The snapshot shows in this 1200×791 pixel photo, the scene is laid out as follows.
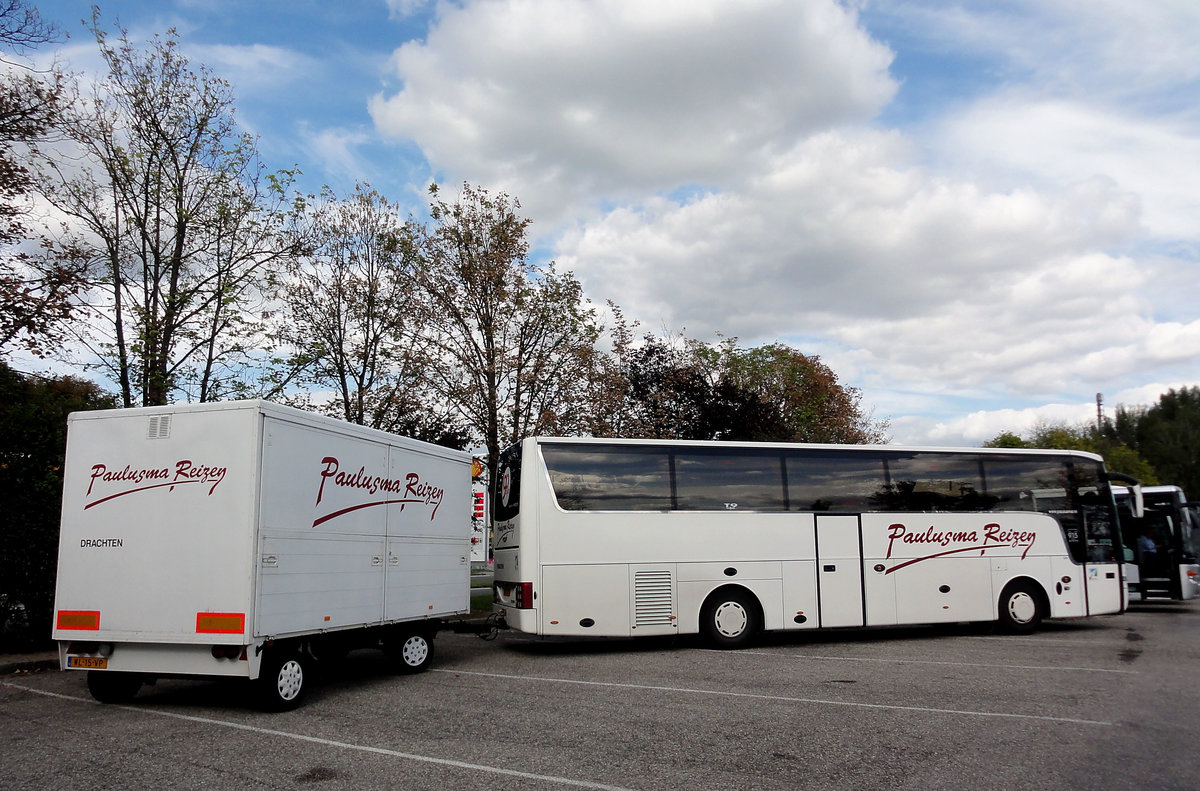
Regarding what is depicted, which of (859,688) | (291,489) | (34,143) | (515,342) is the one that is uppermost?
(34,143)

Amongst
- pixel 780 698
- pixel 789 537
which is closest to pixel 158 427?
pixel 780 698

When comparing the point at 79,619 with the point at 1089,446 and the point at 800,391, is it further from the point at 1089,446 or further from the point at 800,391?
the point at 1089,446

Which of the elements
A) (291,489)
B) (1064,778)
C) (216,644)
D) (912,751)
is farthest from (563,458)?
(1064,778)

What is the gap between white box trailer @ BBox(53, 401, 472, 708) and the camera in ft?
26.1

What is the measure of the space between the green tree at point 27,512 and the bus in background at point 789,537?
6585 millimetres

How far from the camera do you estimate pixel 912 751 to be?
6.57 metres

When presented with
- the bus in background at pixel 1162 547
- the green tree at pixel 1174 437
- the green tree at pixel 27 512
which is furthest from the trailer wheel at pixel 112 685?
the green tree at pixel 1174 437

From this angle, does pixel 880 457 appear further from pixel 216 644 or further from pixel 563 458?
pixel 216 644

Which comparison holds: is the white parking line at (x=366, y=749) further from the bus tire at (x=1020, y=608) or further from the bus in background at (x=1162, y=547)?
the bus in background at (x=1162, y=547)

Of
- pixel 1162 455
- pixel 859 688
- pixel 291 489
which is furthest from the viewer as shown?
pixel 1162 455

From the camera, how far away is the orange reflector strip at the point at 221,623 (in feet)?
25.5

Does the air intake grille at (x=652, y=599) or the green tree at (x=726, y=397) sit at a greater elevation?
the green tree at (x=726, y=397)

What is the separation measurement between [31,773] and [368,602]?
4063 millimetres

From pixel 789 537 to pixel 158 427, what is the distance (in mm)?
9636
